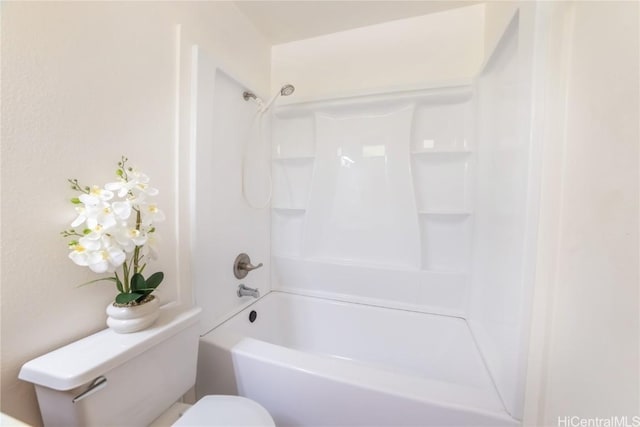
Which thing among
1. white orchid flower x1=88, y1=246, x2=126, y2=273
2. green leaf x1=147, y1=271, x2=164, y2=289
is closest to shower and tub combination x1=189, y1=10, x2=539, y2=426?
green leaf x1=147, y1=271, x2=164, y2=289

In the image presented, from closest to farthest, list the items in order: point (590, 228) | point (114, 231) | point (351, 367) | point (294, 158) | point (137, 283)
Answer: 1. point (590, 228)
2. point (114, 231)
3. point (137, 283)
4. point (351, 367)
5. point (294, 158)

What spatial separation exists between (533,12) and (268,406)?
1.65 metres

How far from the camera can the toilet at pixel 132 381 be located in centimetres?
61

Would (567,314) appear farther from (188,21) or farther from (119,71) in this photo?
(188,21)

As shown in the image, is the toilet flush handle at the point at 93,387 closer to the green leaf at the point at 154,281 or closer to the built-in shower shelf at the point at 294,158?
the green leaf at the point at 154,281

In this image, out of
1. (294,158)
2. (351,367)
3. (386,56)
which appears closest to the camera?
(351,367)

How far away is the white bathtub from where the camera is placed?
0.83m

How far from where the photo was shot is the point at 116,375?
0.69m

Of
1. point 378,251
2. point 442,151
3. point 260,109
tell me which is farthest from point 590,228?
point 260,109

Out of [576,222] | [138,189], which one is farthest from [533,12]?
[138,189]

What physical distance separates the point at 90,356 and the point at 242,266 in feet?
2.66

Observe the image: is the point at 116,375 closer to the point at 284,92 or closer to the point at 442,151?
the point at 284,92

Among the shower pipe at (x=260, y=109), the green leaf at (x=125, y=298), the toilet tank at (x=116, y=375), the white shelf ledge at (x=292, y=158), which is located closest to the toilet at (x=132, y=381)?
the toilet tank at (x=116, y=375)

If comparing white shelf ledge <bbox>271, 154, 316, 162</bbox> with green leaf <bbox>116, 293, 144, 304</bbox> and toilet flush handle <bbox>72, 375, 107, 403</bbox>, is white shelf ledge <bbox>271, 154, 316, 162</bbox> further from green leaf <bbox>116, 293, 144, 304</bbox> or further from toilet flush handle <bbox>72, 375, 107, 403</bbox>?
toilet flush handle <bbox>72, 375, 107, 403</bbox>
